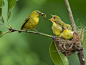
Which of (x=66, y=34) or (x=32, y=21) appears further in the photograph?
(x=32, y=21)

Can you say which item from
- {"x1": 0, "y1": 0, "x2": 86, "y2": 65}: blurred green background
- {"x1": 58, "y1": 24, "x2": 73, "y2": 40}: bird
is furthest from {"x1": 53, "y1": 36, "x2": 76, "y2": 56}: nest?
{"x1": 0, "y1": 0, "x2": 86, "y2": 65}: blurred green background

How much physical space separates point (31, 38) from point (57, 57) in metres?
2.25

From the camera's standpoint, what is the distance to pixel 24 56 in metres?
3.24

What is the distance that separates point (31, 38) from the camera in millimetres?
3586

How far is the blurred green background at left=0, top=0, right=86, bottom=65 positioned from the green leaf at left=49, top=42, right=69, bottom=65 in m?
1.51

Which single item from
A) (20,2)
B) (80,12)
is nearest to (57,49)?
(80,12)

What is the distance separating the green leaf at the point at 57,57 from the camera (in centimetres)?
135

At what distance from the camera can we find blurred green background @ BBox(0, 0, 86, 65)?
3.09m

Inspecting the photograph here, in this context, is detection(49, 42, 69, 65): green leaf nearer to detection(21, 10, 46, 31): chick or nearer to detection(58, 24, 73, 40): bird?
detection(58, 24, 73, 40): bird

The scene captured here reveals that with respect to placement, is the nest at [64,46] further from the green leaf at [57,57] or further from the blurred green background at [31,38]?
the blurred green background at [31,38]

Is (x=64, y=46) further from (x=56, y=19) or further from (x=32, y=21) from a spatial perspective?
(x=32, y=21)

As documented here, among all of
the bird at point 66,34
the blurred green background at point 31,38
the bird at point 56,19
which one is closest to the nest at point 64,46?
the bird at point 66,34

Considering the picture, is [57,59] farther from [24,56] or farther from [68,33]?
[24,56]

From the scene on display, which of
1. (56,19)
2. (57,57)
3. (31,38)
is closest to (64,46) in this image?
(57,57)
